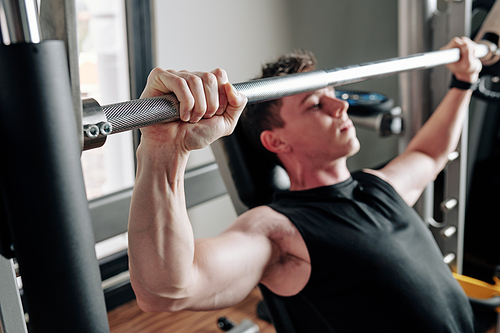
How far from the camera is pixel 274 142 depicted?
1.44 m

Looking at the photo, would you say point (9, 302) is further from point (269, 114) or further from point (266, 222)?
point (269, 114)

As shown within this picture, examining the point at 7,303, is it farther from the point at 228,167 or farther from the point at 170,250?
the point at 228,167

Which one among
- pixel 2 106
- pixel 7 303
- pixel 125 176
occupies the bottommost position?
pixel 125 176

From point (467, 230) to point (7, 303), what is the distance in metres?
2.48

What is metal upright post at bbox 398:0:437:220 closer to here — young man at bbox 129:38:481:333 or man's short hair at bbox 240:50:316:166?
young man at bbox 129:38:481:333

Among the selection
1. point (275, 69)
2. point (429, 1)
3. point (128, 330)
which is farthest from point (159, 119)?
point (128, 330)

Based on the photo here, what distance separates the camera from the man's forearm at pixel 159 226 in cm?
73

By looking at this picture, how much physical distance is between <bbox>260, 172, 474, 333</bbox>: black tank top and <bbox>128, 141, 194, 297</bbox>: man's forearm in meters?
0.48

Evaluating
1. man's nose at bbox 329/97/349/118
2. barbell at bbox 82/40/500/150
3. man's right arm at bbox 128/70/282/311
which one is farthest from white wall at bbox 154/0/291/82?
man's right arm at bbox 128/70/282/311

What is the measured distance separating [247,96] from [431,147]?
1.12 metres

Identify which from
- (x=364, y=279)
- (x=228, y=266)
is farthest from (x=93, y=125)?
(x=364, y=279)

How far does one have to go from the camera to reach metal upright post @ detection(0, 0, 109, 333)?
0.37m

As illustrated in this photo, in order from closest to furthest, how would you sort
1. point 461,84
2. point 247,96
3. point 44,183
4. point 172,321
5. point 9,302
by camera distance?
point 44,183
point 9,302
point 247,96
point 461,84
point 172,321

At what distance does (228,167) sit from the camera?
1.41 m
